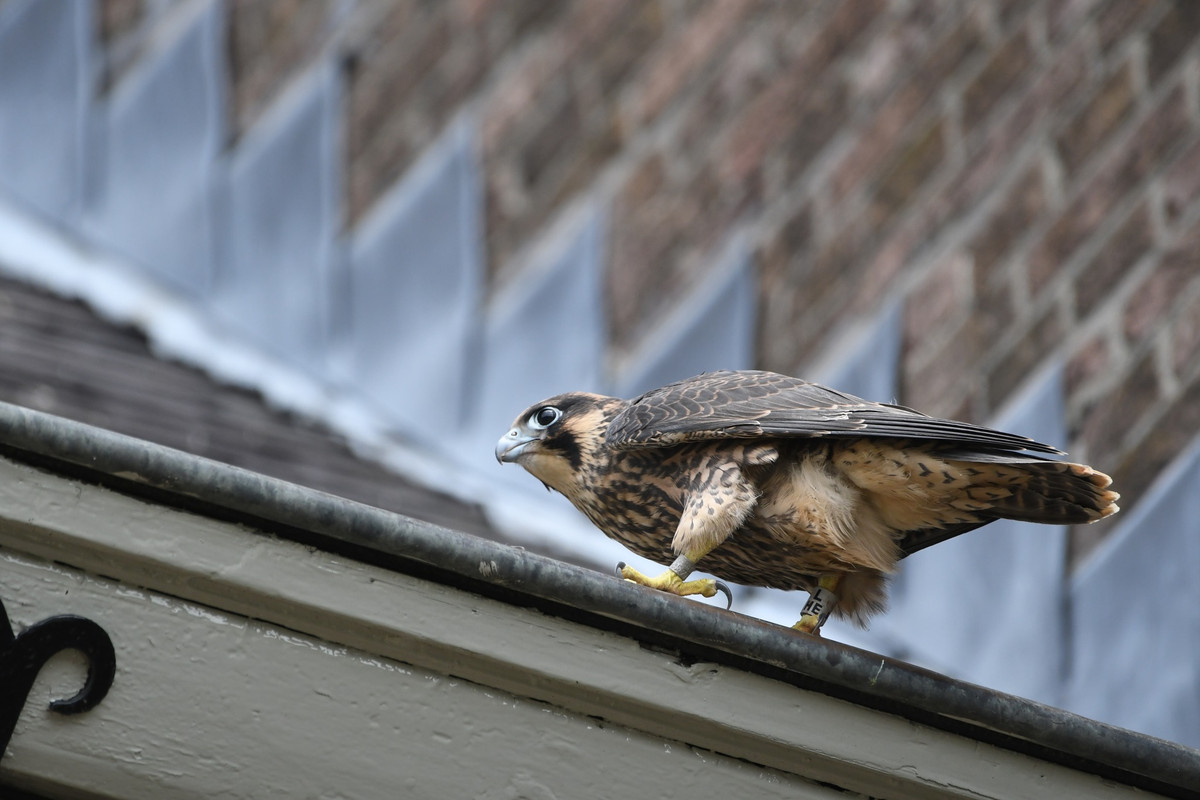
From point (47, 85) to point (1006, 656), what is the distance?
12.8ft

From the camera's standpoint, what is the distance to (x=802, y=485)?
2662 mm

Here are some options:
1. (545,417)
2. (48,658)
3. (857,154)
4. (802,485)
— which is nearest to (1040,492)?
(802,485)

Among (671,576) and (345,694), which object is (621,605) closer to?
(345,694)

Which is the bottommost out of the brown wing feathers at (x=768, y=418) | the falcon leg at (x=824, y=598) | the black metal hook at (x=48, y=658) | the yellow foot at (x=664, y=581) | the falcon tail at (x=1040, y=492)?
the falcon leg at (x=824, y=598)

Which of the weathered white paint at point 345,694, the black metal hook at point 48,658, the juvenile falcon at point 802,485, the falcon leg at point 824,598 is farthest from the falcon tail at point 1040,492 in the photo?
the black metal hook at point 48,658

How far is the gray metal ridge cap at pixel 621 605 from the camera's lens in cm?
185

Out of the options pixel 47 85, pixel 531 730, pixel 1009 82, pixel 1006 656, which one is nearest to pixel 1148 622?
pixel 1006 656

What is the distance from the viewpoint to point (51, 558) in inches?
73.0

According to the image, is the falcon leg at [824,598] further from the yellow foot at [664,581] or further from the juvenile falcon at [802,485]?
the yellow foot at [664,581]

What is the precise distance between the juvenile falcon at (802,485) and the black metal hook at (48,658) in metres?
0.96

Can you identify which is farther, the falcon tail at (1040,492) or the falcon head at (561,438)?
the falcon head at (561,438)

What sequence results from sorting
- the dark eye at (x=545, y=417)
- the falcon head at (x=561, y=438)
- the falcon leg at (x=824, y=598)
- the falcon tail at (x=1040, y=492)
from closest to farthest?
the falcon tail at (x=1040, y=492) < the falcon leg at (x=824, y=598) < the falcon head at (x=561, y=438) < the dark eye at (x=545, y=417)

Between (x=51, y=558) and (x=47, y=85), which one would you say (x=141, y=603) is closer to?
(x=51, y=558)

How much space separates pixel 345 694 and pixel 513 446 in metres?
1.24
